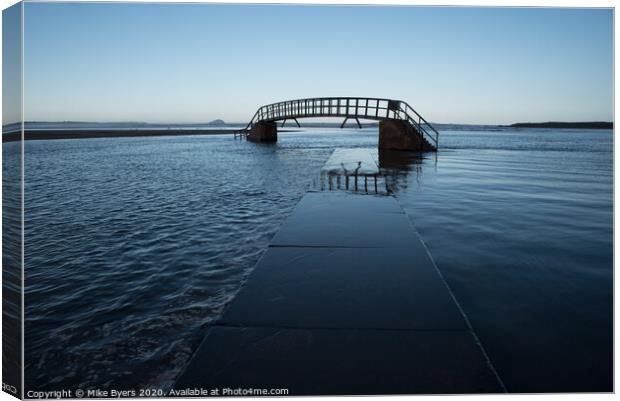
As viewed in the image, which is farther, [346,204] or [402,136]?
[402,136]

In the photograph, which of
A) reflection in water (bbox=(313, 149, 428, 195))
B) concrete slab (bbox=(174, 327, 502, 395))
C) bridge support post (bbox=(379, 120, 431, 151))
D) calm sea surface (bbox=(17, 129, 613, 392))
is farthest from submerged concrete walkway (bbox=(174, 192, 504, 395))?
bridge support post (bbox=(379, 120, 431, 151))

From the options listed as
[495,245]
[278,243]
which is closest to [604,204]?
[495,245]

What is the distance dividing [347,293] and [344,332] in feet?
2.16

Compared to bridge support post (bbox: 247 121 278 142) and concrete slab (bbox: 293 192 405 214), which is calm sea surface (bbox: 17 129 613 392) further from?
bridge support post (bbox: 247 121 278 142)

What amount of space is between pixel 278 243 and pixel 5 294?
2604 millimetres

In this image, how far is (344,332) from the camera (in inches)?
102

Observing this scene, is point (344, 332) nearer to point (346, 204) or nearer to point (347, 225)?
point (347, 225)

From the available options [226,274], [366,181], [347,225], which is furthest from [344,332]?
[366,181]

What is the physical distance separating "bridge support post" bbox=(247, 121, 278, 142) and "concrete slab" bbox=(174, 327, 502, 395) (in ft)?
118

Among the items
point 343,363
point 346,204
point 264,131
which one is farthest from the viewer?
point 264,131

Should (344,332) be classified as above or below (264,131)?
below

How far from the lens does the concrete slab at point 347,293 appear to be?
2738 millimetres

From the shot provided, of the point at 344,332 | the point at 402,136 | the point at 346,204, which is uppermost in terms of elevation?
the point at 402,136

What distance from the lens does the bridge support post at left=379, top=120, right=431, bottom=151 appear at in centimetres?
2259
